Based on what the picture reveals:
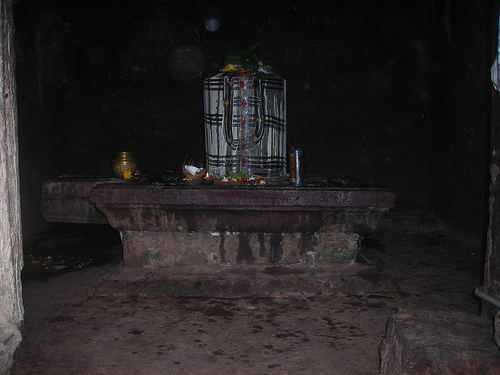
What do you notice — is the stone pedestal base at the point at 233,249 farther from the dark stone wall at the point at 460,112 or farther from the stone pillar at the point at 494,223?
the dark stone wall at the point at 460,112

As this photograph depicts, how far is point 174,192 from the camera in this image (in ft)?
12.0

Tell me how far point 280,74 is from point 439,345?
5.62 metres

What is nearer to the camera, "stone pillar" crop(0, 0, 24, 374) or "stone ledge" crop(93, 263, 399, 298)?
"stone pillar" crop(0, 0, 24, 374)

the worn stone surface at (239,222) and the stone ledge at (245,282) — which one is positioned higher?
the worn stone surface at (239,222)

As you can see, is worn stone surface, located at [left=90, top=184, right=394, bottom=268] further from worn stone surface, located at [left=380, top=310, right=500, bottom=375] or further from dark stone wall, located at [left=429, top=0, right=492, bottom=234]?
dark stone wall, located at [left=429, top=0, right=492, bottom=234]

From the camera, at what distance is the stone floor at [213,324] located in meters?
2.54

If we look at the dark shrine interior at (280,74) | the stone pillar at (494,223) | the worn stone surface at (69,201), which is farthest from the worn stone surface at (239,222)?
the dark shrine interior at (280,74)

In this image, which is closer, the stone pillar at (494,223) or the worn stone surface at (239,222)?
the stone pillar at (494,223)

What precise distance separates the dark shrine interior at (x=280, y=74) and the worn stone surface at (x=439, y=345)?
4895 millimetres

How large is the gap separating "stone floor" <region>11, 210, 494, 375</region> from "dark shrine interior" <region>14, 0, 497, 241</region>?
8.69ft

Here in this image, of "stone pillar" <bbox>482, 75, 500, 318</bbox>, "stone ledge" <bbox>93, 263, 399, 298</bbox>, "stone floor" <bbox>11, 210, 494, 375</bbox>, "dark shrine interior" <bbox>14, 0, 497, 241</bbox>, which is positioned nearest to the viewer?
Result: "stone pillar" <bbox>482, 75, 500, 318</bbox>

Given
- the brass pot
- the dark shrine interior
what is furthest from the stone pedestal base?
the dark shrine interior

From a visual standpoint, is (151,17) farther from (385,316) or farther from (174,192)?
(385,316)

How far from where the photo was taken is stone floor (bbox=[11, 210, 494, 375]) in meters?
2.54
